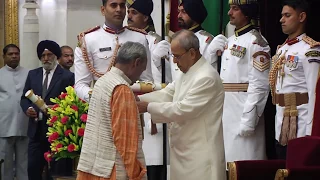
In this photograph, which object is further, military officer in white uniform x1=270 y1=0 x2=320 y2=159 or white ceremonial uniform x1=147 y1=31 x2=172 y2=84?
white ceremonial uniform x1=147 y1=31 x2=172 y2=84

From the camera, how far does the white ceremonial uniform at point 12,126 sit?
8383 mm

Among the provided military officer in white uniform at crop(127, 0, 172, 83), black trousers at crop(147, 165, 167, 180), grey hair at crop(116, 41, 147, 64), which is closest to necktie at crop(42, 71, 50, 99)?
military officer in white uniform at crop(127, 0, 172, 83)

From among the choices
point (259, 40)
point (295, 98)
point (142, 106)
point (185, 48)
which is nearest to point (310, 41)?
point (295, 98)

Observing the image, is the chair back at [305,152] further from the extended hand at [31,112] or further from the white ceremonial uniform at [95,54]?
the extended hand at [31,112]

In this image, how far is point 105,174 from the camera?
4.39 m

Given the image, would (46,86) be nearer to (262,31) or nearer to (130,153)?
(262,31)

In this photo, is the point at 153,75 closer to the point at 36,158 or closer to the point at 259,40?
the point at 259,40

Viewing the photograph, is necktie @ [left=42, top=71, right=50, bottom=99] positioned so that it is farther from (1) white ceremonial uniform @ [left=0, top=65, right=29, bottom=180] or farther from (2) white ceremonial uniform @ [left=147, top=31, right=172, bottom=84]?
(2) white ceremonial uniform @ [left=147, top=31, right=172, bottom=84]

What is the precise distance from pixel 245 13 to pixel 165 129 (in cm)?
108

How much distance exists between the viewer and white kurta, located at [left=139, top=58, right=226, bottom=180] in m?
4.77

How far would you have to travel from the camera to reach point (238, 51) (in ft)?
20.2

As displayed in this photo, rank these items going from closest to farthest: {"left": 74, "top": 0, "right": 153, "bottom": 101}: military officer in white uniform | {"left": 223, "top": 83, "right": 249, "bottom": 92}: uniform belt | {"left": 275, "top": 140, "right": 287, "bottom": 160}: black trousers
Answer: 1. {"left": 74, "top": 0, "right": 153, "bottom": 101}: military officer in white uniform
2. {"left": 275, "top": 140, "right": 287, "bottom": 160}: black trousers
3. {"left": 223, "top": 83, "right": 249, "bottom": 92}: uniform belt

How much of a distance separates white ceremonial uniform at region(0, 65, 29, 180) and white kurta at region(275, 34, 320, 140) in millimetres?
3550

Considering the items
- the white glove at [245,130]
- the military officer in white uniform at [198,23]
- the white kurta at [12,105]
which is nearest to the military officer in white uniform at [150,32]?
the military officer in white uniform at [198,23]
